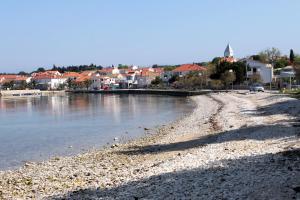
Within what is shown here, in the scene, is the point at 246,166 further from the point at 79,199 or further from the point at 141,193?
the point at 79,199

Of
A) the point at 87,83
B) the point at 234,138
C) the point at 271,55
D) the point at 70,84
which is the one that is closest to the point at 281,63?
the point at 271,55

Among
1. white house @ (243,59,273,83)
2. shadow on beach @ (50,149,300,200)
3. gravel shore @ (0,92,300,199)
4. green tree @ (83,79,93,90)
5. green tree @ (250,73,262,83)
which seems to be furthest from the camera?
green tree @ (83,79,93,90)

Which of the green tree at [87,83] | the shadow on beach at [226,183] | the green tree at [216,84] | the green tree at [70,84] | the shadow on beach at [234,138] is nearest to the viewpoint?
the shadow on beach at [226,183]

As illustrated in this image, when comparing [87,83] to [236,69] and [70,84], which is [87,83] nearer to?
[70,84]

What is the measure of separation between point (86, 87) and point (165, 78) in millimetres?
33816

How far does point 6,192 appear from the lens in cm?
1480

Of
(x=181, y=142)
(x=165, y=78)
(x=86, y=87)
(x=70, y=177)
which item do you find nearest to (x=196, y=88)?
(x=165, y=78)

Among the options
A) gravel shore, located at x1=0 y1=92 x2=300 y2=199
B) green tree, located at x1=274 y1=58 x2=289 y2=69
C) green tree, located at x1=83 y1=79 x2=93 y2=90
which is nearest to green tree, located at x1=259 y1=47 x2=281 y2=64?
green tree, located at x1=274 y1=58 x2=289 y2=69

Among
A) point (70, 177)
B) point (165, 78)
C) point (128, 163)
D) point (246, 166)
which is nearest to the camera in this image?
point (246, 166)

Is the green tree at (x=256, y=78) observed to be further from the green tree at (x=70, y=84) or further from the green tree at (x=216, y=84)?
the green tree at (x=70, y=84)

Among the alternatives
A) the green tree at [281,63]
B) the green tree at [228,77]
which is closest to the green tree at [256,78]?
the green tree at [228,77]

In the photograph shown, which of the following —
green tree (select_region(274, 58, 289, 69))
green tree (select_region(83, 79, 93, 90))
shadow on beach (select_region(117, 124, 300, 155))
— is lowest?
shadow on beach (select_region(117, 124, 300, 155))

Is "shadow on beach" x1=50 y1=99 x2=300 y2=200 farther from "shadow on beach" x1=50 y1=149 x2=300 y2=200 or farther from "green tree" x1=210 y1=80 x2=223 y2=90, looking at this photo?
"green tree" x1=210 y1=80 x2=223 y2=90

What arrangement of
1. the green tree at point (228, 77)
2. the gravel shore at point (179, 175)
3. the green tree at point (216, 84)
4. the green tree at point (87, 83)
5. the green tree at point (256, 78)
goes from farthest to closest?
1. the green tree at point (87, 83)
2. the green tree at point (216, 84)
3. the green tree at point (228, 77)
4. the green tree at point (256, 78)
5. the gravel shore at point (179, 175)
